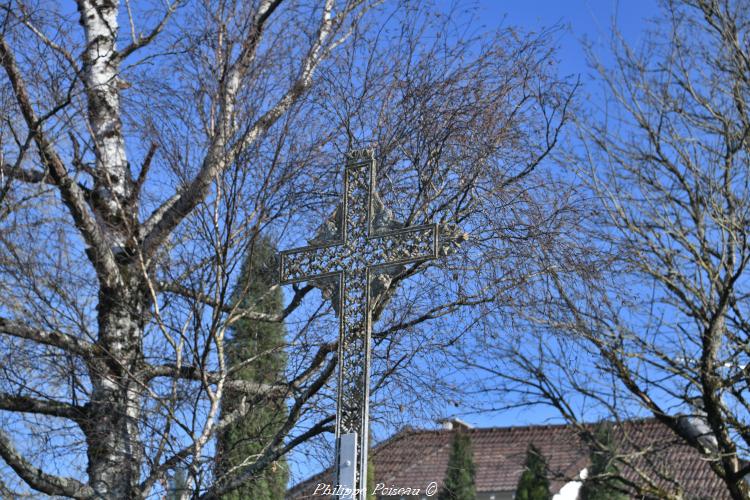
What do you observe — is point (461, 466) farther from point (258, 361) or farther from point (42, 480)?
point (42, 480)

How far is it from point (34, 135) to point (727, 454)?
652cm

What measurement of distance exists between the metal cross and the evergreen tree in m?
1.28

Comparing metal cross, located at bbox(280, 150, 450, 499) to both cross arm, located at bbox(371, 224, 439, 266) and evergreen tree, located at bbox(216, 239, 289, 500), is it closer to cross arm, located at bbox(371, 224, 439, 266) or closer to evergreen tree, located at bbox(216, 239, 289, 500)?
cross arm, located at bbox(371, 224, 439, 266)

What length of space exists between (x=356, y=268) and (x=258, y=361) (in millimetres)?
3054

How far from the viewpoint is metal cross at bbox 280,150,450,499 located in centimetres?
646

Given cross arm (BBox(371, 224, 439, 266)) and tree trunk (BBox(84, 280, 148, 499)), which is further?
tree trunk (BBox(84, 280, 148, 499))

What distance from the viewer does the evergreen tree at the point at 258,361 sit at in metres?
8.70

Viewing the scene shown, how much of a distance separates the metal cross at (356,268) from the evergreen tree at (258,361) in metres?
1.28

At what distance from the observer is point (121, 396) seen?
8.66 meters

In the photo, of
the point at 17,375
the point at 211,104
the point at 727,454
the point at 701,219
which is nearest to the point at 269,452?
the point at 17,375

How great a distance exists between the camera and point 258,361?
9.88 meters

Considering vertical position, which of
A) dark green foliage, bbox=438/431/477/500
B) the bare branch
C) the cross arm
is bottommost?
the bare branch

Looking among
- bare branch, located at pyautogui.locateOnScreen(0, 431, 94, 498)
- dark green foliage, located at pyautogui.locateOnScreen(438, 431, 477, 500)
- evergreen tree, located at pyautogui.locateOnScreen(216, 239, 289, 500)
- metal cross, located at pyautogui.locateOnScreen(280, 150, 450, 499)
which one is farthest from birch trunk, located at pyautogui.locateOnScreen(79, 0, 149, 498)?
dark green foliage, located at pyautogui.locateOnScreen(438, 431, 477, 500)

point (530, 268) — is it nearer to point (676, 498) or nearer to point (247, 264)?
point (247, 264)
